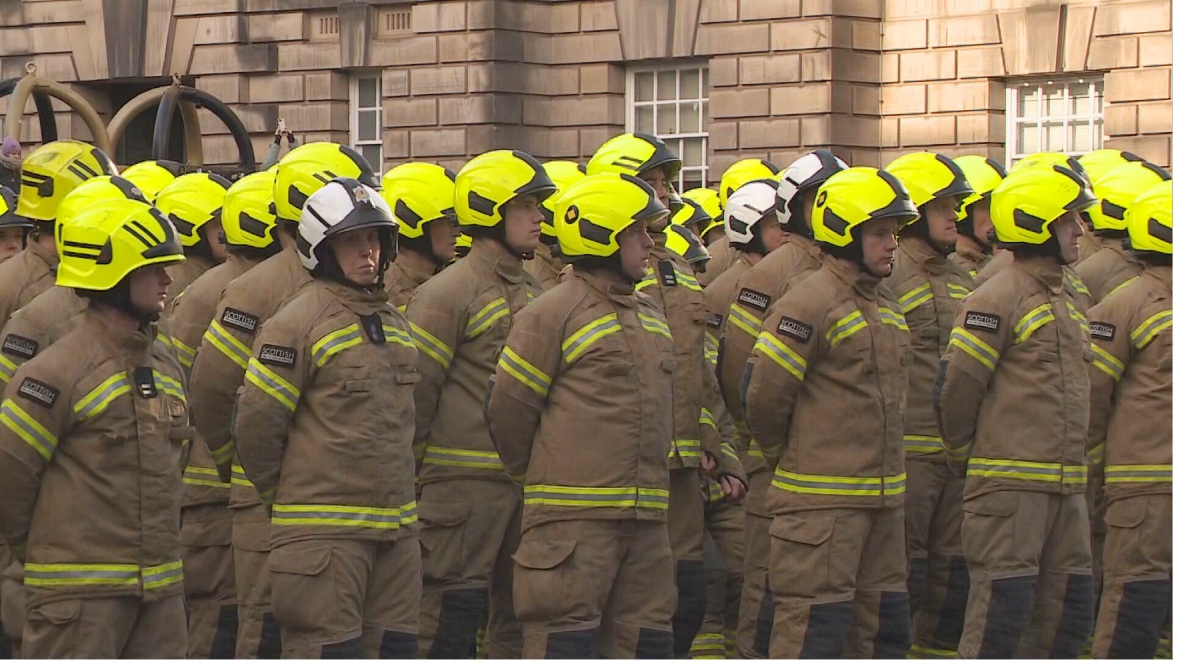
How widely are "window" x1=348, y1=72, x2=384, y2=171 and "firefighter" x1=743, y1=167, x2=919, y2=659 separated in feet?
67.8

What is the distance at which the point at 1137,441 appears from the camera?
11.6 meters

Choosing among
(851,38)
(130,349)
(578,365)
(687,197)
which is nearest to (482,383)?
(578,365)

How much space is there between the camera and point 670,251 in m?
11.7

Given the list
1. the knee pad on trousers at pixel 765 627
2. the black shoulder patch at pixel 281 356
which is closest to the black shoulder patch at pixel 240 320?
the black shoulder patch at pixel 281 356

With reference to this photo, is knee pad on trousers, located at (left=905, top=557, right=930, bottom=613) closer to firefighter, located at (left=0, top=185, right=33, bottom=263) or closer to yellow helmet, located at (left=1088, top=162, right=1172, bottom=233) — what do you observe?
yellow helmet, located at (left=1088, top=162, right=1172, bottom=233)

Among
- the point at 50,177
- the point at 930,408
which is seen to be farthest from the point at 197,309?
the point at 930,408

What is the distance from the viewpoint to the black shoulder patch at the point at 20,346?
10.1 meters

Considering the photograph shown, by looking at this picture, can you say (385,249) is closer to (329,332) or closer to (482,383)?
(329,332)

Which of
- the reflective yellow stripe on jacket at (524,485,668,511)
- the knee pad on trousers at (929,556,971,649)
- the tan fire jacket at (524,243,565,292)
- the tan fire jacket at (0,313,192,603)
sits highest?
the tan fire jacket at (524,243,565,292)

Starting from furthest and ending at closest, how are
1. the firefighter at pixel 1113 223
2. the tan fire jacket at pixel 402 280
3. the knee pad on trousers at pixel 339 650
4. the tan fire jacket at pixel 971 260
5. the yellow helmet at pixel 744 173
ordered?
the yellow helmet at pixel 744 173 < the tan fire jacket at pixel 971 260 < the firefighter at pixel 1113 223 < the tan fire jacket at pixel 402 280 < the knee pad on trousers at pixel 339 650

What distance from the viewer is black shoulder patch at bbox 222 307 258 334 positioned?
34.7 feet

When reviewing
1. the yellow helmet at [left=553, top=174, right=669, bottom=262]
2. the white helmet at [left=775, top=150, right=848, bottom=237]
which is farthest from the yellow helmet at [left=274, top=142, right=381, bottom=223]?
the white helmet at [left=775, top=150, right=848, bottom=237]

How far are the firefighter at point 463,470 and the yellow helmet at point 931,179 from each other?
2431 mm

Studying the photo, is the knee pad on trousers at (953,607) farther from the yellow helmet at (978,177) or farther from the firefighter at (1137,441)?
the yellow helmet at (978,177)
